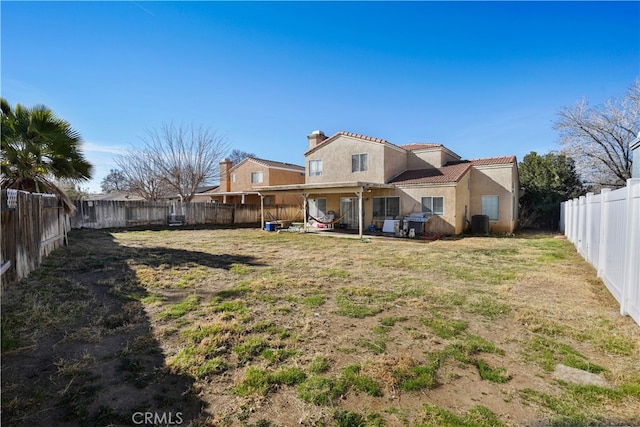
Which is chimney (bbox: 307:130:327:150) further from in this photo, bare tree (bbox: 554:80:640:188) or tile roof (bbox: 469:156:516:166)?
bare tree (bbox: 554:80:640:188)

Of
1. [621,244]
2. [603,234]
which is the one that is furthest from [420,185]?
[621,244]

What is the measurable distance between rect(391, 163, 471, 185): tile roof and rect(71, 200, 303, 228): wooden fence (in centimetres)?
1005

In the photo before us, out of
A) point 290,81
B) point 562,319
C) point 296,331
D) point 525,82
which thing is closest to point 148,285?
point 296,331

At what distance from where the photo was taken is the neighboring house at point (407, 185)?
48.9 feet

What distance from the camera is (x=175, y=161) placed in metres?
25.4

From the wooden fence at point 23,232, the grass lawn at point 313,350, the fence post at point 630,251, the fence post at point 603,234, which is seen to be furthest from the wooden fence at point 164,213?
the fence post at point 630,251

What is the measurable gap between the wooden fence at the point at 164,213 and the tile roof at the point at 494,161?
13243 millimetres

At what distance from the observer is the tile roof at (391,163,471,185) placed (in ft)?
49.1

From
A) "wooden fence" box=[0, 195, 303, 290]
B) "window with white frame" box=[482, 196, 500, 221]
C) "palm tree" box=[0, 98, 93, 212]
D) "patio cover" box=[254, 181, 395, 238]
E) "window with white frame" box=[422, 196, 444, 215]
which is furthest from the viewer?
"window with white frame" box=[482, 196, 500, 221]

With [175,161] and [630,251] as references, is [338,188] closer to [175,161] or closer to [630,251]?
[630,251]

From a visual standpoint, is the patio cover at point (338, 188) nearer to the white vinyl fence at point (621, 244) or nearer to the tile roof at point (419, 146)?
the tile roof at point (419, 146)

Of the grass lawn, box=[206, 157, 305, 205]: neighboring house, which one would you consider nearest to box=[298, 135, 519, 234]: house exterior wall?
box=[206, 157, 305, 205]: neighboring house

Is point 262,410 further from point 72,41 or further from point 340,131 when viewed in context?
point 340,131

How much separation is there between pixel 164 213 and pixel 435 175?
17.6 m
